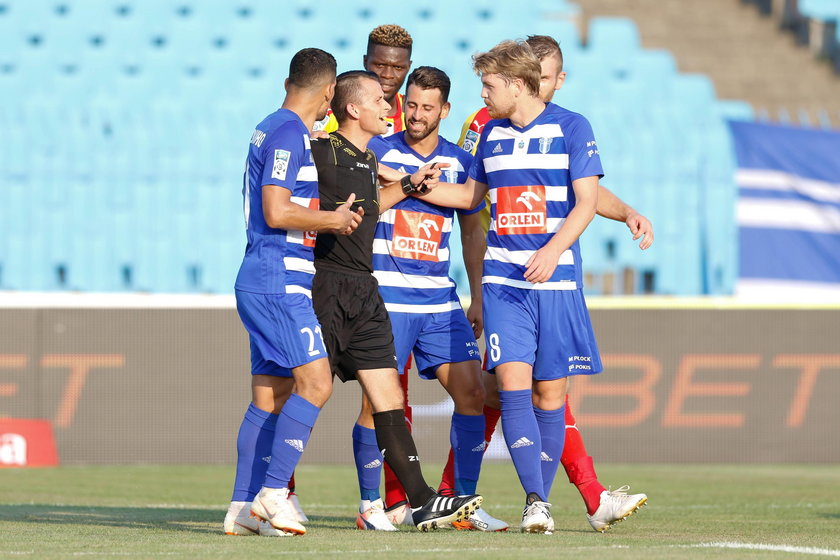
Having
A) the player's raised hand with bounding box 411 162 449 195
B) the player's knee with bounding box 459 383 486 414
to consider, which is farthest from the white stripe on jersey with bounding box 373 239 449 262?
the player's knee with bounding box 459 383 486 414

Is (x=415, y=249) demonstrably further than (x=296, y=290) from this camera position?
Yes

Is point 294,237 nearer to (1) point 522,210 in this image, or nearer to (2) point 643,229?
(1) point 522,210

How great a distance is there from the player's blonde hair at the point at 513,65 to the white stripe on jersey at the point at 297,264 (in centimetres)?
117

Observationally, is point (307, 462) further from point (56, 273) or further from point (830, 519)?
point (830, 519)

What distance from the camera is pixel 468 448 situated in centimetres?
609

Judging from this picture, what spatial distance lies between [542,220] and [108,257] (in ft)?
24.4

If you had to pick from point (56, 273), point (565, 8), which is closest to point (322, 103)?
point (56, 273)

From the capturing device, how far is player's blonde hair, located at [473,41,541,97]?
5.62 metres

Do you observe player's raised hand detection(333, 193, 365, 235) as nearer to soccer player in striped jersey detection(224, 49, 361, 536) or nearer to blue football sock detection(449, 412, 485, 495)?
soccer player in striped jersey detection(224, 49, 361, 536)

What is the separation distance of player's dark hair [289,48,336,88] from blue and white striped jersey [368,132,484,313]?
881mm

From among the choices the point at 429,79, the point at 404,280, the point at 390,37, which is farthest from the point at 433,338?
the point at 390,37

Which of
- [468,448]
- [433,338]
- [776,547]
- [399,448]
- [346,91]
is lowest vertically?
[776,547]

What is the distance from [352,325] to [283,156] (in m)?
0.82

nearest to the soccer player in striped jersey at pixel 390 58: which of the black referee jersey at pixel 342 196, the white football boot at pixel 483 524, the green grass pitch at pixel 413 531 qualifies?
the black referee jersey at pixel 342 196
